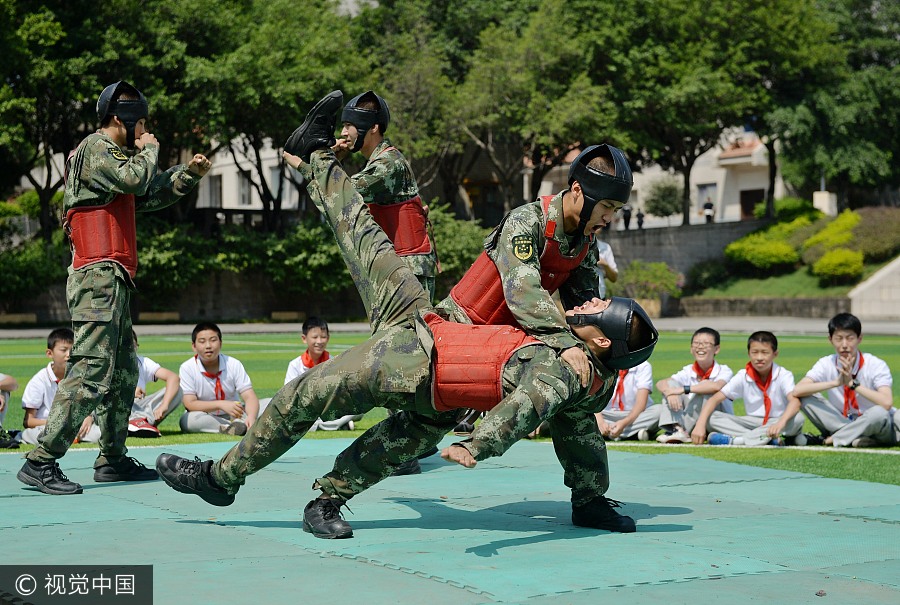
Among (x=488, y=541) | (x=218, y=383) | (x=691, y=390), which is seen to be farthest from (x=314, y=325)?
(x=488, y=541)

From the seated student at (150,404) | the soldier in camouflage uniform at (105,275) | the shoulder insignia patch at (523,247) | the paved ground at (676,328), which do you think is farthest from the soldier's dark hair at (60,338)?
the paved ground at (676,328)

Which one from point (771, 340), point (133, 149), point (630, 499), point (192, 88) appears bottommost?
point (630, 499)

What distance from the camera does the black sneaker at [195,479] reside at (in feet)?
20.2

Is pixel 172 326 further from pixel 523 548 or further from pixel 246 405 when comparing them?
pixel 523 548

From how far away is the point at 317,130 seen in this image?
6.12 metres

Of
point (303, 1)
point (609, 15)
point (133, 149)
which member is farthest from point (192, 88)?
point (133, 149)

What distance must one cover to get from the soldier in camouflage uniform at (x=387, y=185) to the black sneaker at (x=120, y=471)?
229cm

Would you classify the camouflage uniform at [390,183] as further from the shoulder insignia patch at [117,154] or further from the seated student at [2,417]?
the seated student at [2,417]

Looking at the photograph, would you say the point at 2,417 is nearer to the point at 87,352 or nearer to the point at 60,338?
the point at 60,338

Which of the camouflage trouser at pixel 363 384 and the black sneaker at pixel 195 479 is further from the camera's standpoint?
the black sneaker at pixel 195 479

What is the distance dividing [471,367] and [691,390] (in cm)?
572

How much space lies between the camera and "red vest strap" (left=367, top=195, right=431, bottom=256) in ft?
26.3

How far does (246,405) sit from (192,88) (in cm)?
2722

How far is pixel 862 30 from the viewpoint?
51.0m
